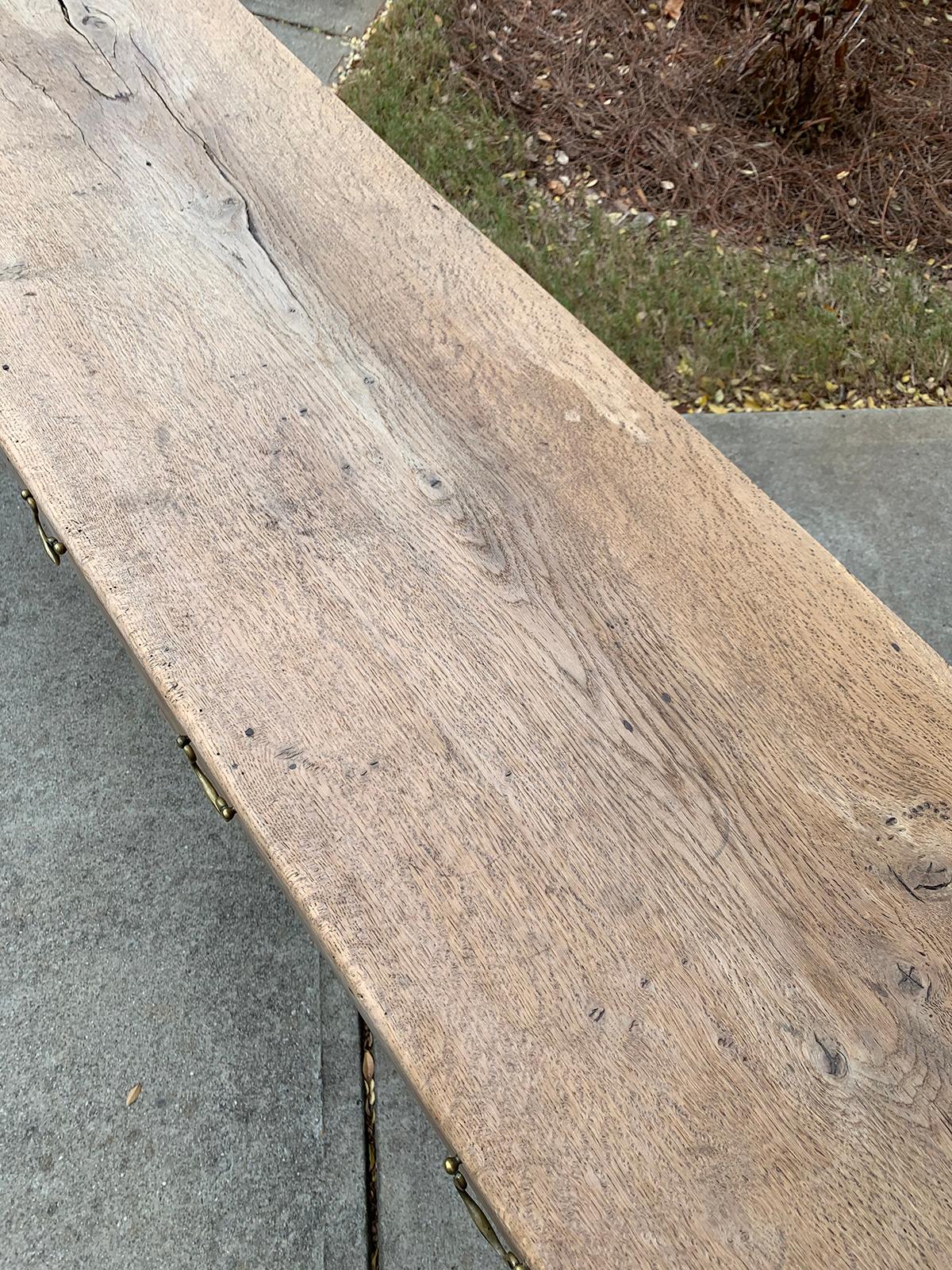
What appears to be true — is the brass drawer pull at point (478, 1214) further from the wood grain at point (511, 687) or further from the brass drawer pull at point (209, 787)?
the brass drawer pull at point (209, 787)

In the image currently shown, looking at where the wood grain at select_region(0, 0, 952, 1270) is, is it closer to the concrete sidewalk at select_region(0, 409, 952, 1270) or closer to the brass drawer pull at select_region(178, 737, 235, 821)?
the brass drawer pull at select_region(178, 737, 235, 821)

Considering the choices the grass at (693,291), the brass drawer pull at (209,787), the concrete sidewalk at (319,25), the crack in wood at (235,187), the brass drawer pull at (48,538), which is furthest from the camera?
the concrete sidewalk at (319,25)

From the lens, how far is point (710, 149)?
8.54ft

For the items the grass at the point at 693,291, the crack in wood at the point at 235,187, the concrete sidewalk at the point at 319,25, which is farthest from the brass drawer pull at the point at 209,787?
the concrete sidewalk at the point at 319,25

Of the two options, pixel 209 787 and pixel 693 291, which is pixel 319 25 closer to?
pixel 693 291

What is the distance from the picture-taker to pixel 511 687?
1.01 meters

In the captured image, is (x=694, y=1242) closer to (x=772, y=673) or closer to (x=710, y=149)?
(x=772, y=673)

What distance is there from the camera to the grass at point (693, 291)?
7.21ft

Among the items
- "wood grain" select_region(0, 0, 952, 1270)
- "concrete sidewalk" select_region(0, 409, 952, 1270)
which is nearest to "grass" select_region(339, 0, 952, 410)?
"concrete sidewalk" select_region(0, 409, 952, 1270)

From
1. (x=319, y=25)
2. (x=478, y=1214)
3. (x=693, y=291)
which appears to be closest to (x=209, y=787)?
(x=478, y=1214)

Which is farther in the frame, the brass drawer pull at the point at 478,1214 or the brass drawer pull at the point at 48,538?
the brass drawer pull at the point at 48,538

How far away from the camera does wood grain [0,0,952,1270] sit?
2.61ft

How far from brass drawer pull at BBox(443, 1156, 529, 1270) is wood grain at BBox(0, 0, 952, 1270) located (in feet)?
0.16

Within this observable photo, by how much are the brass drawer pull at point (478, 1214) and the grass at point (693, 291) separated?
1.67 m
